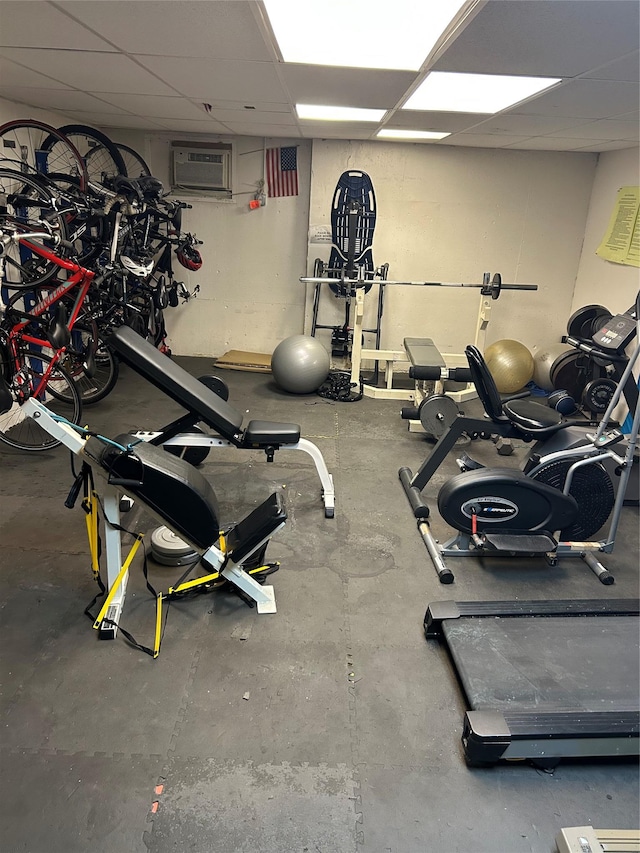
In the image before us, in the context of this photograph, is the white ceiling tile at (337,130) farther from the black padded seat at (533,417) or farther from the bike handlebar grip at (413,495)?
the bike handlebar grip at (413,495)

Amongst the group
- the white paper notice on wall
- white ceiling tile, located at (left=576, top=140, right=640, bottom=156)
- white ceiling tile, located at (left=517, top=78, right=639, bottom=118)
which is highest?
white ceiling tile, located at (left=576, top=140, right=640, bottom=156)

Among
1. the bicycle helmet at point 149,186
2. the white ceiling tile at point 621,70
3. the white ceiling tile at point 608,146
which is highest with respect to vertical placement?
the white ceiling tile at point 608,146

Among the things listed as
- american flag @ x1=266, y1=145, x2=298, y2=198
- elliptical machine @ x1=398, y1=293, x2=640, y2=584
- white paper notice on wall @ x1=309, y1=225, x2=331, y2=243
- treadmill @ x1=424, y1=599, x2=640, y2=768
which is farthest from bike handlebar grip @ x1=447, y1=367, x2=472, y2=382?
american flag @ x1=266, y1=145, x2=298, y2=198

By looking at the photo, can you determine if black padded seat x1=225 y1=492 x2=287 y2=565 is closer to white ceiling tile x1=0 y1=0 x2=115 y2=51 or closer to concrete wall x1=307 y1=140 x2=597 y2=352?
white ceiling tile x1=0 y1=0 x2=115 y2=51

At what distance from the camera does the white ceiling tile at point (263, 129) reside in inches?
175

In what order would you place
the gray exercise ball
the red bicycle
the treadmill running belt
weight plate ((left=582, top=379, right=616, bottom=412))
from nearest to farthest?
the treadmill running belt → the red bicycle → weight plate ((left=582, top=379, right=616, bottom=412)) → the gray exercise ball

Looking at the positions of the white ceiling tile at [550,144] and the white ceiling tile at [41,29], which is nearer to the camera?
the white ceiling tile at [41,29]

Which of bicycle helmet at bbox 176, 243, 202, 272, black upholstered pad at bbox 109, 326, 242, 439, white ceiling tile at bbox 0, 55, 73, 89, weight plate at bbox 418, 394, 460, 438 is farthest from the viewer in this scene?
bicycle helmet at bbox 176, 243, 202, 272

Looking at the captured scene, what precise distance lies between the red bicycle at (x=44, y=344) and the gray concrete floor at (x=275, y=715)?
31.8 inches

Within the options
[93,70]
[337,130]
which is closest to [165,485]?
[93,70]

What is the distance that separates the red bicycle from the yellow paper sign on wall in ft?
14.3

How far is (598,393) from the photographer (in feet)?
13.4

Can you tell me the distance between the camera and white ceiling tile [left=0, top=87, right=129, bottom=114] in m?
3.37

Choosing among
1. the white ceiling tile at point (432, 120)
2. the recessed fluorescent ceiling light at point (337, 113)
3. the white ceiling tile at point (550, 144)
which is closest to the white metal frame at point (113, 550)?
the recessed fluorescent ceiling light at point (337, 113)
